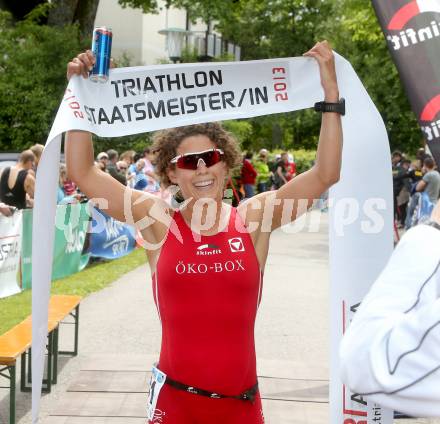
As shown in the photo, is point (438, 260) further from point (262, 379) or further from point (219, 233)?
point (262, 379)

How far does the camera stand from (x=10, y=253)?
10078 millimetres

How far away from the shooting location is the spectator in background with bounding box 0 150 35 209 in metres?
10.7

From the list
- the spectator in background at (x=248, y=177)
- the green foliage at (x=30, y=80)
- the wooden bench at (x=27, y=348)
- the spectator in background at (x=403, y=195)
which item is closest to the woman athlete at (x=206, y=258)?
the wooden bench at (x=27, y=348)

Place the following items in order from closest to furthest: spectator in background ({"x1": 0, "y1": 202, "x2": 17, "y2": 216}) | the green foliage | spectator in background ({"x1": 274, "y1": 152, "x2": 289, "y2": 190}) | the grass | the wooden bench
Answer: the wooden bench, the grass, spectator in background ({"x1": 0, "y1": 202, "x2": 17, "y2": 216}), the green foliage, spectator in background ({"x1": 274, "y1": 152, "x2": 289, "y2": 190})

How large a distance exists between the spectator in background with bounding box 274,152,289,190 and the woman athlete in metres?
22.5

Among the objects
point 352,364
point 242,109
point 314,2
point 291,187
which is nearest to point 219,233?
point 291,187

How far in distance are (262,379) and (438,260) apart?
16.8 feet

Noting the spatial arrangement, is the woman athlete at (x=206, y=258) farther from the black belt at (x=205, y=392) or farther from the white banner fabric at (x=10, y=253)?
the white banner fabric at (x=10, y=253)

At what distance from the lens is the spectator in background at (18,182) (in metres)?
10.7

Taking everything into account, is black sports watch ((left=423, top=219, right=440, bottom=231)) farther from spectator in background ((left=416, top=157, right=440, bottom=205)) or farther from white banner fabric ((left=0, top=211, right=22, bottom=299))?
spectator in background ((left=416, top=157, right=440, bottom=205))

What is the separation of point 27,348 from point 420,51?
3.46m

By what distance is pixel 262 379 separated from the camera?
6340 millimetres

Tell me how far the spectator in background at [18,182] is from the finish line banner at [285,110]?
734cm

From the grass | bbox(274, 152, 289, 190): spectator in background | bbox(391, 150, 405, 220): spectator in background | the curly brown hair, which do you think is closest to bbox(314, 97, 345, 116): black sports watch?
the curly brown hair
